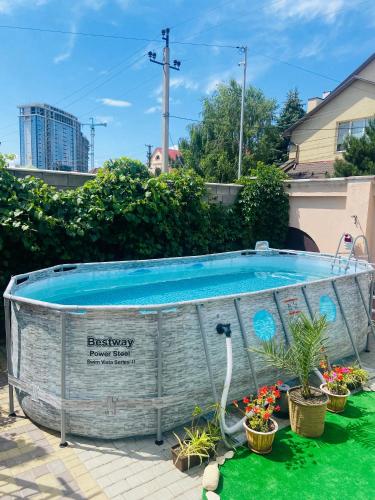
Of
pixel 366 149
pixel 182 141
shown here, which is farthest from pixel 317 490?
pixel 182 141

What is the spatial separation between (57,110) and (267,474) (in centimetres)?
4953

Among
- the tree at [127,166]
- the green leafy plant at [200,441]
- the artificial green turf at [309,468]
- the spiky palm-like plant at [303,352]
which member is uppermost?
the tree at [127,166]

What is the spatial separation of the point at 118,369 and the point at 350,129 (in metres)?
19.9

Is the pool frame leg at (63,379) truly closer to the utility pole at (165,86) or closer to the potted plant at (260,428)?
the potted plant at (260,428)

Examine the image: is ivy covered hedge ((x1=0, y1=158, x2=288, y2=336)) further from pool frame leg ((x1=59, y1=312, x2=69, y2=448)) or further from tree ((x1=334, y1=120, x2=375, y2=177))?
tree ((x1=334, y1=120, x2=375, y2=177))

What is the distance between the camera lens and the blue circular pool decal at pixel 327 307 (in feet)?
19.7

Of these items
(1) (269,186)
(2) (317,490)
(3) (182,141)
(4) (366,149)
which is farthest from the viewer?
(3) (182,141)

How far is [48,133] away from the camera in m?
41.2

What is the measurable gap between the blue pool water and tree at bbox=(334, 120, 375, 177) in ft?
22.2

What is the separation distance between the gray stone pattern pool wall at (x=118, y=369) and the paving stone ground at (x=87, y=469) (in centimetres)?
17

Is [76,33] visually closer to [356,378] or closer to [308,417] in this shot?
[356,378]

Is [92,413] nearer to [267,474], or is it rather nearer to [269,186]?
[267,474]

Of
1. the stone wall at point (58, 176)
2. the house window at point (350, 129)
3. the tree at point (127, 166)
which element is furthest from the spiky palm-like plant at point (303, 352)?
the house window at point (350, 129)

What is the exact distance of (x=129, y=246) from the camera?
872cm
